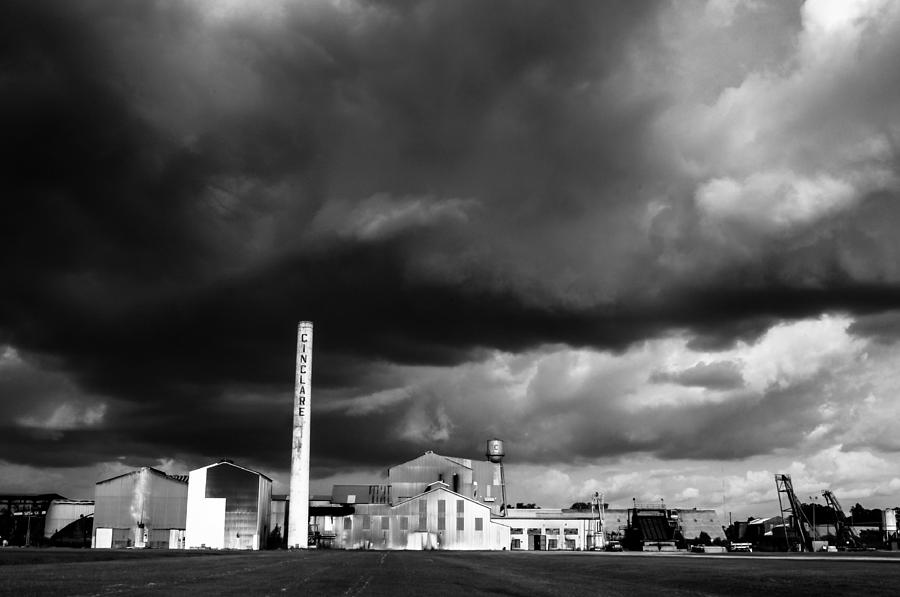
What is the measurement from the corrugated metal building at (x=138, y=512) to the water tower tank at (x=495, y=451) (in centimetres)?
7555

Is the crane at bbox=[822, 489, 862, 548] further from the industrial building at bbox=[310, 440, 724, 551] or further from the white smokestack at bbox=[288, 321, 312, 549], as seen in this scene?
the white smokestack at bbox=[288, 321, 312, 549]

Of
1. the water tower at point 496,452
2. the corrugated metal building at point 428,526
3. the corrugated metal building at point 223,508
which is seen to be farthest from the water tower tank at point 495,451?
the corrugated metal building at point 223,508

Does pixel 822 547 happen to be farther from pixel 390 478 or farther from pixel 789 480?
pixel 390 478

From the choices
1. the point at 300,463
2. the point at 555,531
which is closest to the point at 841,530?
the point at 555,531

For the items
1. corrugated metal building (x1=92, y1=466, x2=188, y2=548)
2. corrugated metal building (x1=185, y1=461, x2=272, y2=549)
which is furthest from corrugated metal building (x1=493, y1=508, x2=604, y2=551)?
corrugated metal building (x1=92, y1=466, x2=188, y2=548)

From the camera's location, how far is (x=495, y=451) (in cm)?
19712

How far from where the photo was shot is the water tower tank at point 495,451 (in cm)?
19700

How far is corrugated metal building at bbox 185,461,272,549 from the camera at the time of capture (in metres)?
138

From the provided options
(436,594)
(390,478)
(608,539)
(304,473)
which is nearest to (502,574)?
(436,594)

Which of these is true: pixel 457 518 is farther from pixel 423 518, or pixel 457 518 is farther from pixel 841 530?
pixel 841 530

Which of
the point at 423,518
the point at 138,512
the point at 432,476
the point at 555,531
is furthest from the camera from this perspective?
the point at 432,476

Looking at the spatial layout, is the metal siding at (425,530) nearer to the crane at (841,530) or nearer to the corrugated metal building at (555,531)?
the corrugated metal building at (555,531)

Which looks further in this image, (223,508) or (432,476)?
(432,476)

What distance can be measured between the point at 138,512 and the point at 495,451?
83.1m
